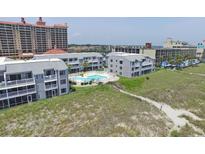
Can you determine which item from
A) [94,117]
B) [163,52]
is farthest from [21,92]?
[163,52]

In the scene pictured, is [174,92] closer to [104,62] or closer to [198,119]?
[198,119]

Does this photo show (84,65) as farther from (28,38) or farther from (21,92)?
(28,38)

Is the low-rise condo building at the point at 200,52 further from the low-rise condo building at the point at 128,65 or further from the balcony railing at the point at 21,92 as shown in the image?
the balcony railing at the point at 21,92

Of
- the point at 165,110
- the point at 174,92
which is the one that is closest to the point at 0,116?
the point at 165,110

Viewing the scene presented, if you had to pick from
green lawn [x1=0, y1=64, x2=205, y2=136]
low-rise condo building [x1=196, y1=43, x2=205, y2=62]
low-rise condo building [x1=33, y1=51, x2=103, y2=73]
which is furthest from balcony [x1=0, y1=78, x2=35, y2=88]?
low-rise condo building [x1=196, y1=43, x2=205, y2=62]

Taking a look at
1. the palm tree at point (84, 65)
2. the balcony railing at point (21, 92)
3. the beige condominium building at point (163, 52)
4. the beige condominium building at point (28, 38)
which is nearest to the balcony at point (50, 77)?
the balcony railing at point (21, 92)

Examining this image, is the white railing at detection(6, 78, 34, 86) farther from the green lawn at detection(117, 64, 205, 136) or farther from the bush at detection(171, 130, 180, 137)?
the bush at detection(171, 130, 180, 137)
